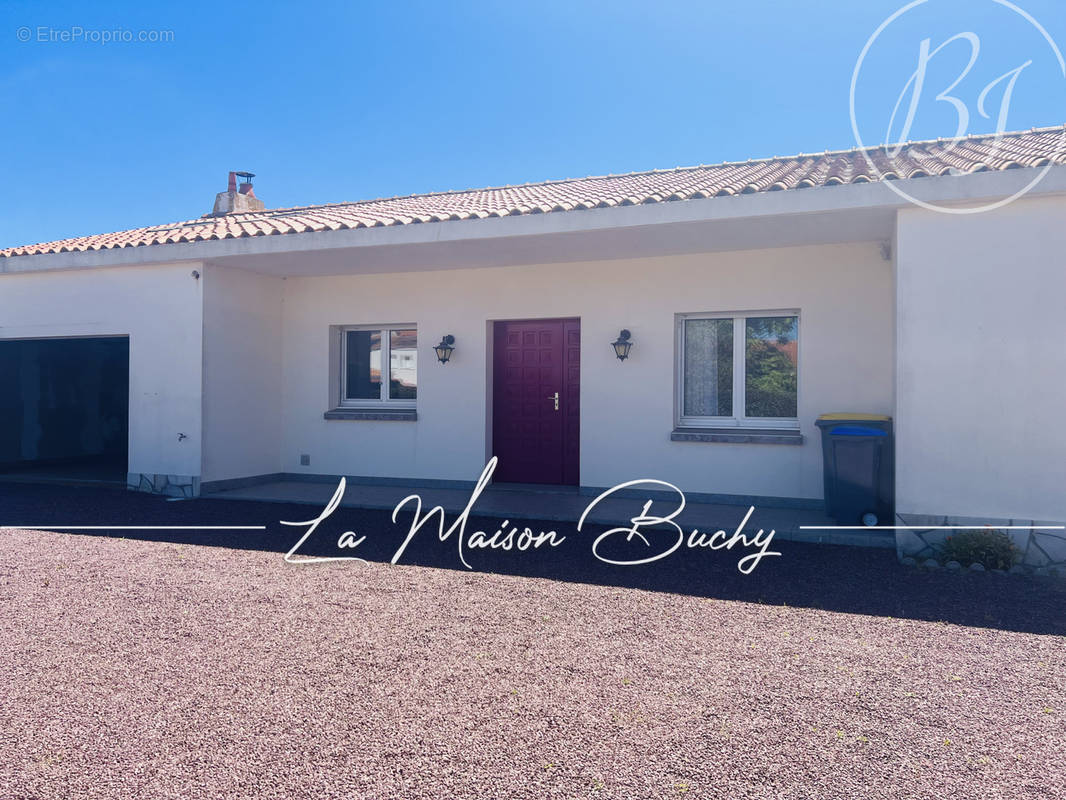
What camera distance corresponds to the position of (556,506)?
8781 mm

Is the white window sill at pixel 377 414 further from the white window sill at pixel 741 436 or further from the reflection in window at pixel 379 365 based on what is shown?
Answer: the white window sill at pixel 741 436

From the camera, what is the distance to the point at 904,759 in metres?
3.06

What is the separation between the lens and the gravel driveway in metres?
2.90

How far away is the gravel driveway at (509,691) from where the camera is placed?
290 cm

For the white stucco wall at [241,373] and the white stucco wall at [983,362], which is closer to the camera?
the white stucco wall at [983,362]

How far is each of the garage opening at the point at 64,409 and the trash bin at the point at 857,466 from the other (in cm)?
964

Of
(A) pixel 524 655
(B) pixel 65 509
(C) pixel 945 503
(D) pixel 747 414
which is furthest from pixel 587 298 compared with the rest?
(B) pixel 65 509

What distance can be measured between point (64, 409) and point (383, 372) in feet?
23.4

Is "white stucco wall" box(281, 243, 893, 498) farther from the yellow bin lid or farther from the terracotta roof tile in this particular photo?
the terracotta roof tile

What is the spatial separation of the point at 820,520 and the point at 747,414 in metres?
1.70

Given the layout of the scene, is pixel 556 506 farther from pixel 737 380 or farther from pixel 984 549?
pixel 984 549

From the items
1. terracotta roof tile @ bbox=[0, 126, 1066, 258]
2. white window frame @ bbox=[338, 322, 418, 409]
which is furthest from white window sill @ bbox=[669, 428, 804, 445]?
white window frame @ bbox=[338, 322, 418, 409]

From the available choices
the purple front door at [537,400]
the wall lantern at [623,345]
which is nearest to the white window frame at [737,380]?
the wall lantern at [623,345]

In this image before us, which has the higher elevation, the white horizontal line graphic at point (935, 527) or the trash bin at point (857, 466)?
the trash bin at point (857, 466)
